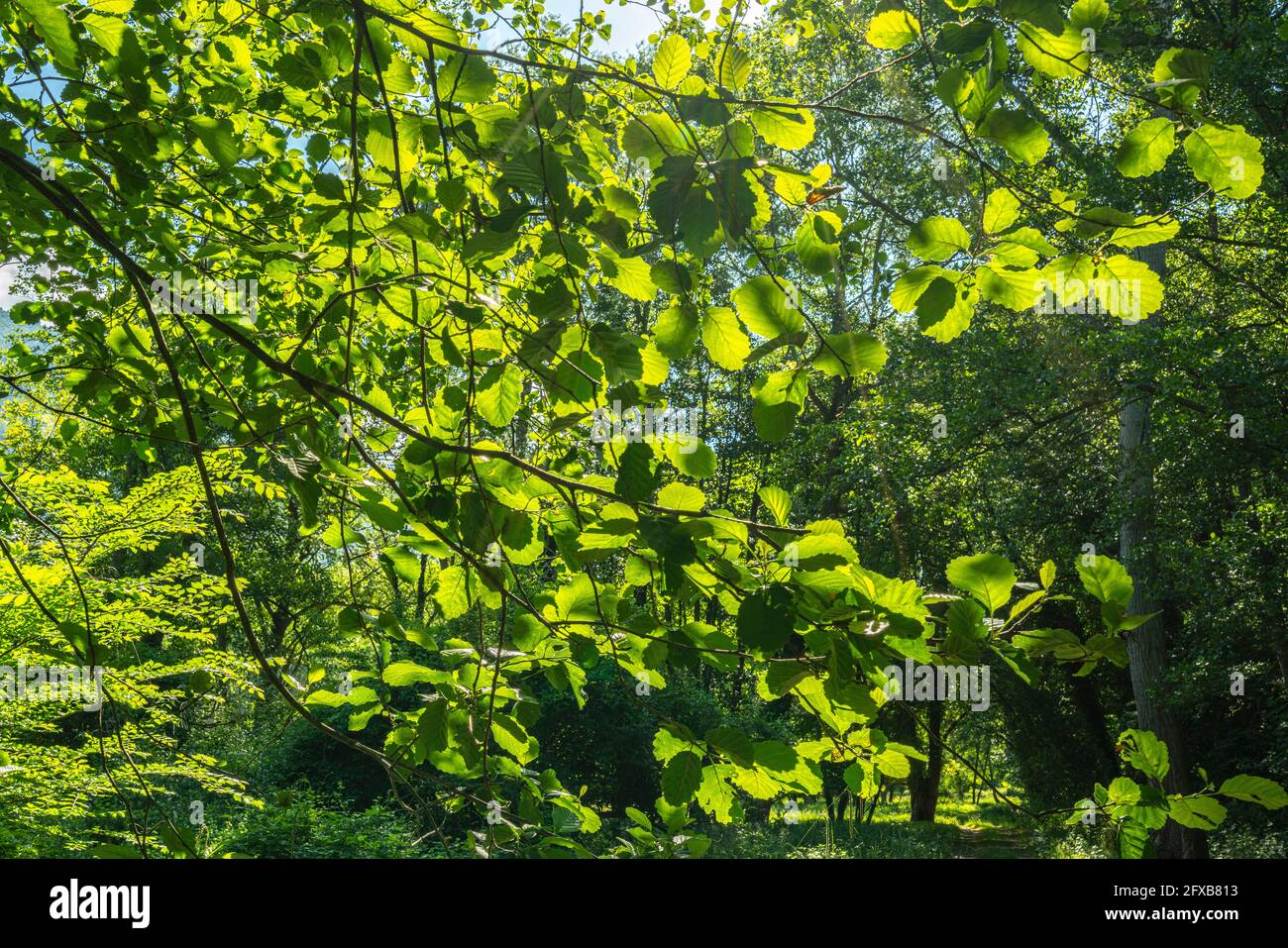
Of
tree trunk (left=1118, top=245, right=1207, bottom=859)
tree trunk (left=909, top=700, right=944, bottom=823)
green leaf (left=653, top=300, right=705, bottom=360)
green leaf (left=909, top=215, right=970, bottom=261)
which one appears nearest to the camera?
green leaf (left=909, top=215, right=970, bottom=261)

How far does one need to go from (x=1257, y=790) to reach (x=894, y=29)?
1180 mm

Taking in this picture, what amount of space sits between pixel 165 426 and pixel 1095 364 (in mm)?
9460

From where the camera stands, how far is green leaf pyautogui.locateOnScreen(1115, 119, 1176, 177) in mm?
1220

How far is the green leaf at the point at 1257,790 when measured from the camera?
114 cm

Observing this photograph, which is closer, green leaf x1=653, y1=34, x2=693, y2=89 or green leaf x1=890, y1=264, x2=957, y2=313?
green leaf x1=890, y1=264, x2=957, y2=313

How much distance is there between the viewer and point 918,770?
17312 millimetres

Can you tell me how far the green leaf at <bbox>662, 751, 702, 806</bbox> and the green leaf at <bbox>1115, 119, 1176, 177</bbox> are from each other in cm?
106

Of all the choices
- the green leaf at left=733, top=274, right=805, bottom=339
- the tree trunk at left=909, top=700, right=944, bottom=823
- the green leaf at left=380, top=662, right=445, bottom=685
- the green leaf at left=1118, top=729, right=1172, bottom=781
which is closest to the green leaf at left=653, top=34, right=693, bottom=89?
the green leaf at left=733, top=274, right=805, bottom=339

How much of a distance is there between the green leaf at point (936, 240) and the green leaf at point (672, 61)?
0.48 meters

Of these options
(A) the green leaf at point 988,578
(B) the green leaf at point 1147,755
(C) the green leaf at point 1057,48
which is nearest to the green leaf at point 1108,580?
(A) the green leaf at point 988,578

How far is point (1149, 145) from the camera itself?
123 centimetres

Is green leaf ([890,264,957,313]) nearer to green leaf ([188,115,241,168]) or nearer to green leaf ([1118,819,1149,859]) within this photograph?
green leaf ([1118,819,1149,859])

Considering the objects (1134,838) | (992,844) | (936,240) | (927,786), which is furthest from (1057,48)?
(927,786)
